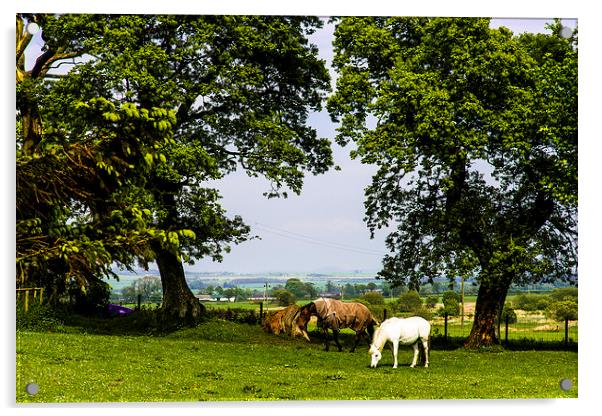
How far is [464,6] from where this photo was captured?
559 inches

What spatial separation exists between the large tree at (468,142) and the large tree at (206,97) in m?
0.85

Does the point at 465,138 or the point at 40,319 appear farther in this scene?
the point at 465,138

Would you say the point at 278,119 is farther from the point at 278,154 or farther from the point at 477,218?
the point at 477,218

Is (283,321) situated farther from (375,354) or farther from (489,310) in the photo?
(489,310)

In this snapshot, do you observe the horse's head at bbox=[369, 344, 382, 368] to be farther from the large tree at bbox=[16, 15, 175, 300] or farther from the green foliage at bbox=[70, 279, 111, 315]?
the large tree at bbox=[16, 15, 175, 300]

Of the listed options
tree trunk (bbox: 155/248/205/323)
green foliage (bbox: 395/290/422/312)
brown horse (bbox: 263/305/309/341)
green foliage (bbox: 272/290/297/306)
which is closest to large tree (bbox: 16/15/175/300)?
tree trunk (bbox: 155/248/205/323)

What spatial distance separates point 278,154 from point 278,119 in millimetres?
678

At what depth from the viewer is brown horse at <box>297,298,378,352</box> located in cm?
1511

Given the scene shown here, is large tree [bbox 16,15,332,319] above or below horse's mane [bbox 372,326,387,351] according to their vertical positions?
above

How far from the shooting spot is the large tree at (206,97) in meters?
14.5

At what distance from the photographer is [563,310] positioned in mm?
15008

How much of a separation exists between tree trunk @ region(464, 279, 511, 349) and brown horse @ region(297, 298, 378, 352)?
2.00 meters

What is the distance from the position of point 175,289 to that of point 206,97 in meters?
3.35

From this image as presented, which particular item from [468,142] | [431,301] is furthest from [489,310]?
[468,142]
